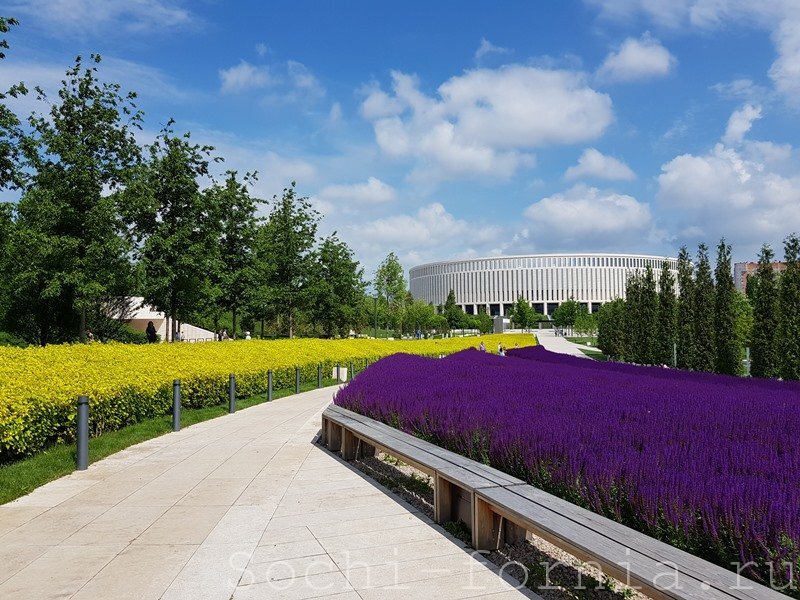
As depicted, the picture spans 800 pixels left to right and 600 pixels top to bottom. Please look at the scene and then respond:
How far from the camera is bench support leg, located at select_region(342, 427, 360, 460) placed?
8000 mm

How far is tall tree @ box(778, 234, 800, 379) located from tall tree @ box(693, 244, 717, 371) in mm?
4515

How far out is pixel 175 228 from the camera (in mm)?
21656

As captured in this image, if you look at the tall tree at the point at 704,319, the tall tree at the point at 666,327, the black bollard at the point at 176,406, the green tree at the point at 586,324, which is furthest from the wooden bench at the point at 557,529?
the green tree at the point at 586,324

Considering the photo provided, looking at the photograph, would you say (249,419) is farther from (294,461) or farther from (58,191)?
(58,191)

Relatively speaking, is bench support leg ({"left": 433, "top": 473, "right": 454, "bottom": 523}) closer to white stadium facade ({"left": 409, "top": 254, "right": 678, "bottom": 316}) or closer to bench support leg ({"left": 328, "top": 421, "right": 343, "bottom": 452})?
bench support leg ({"left": 328, "top": 421, "right": 343, "bottom": 452})

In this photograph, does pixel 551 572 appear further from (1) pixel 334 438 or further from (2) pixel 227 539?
(1) pixel 334 438

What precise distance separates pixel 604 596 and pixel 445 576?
1.01 meters

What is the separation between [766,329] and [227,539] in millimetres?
22663

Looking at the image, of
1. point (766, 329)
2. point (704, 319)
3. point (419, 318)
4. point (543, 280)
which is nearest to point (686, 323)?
point (704, 319)

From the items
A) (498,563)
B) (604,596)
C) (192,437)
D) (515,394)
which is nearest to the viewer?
(604,596)

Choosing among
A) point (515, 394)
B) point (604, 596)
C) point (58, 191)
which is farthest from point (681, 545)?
point (58, 191)

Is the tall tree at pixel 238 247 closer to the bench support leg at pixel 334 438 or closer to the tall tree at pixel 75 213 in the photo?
the tall tree at pixel 75 213

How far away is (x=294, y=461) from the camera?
314 inches

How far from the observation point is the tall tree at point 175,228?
67.5 ft
